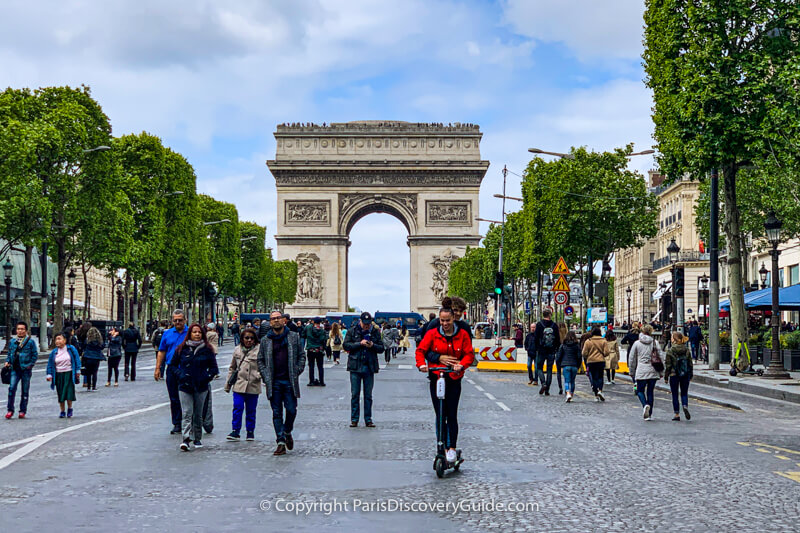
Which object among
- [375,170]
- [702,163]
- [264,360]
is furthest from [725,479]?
[375,170]

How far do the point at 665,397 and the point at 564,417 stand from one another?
7.22 meters

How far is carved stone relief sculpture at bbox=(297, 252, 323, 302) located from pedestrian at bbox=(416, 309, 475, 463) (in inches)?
3479

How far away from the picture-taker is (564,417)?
18.8 metres

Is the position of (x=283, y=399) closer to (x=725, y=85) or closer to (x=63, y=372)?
(x=63, y=372)

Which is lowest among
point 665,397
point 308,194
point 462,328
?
point 665,397

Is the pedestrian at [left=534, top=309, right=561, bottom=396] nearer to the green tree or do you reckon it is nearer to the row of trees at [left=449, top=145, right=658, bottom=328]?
the green tree

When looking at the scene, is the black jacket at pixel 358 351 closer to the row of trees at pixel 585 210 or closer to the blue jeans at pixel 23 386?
the blue jeans at pixel 23 386

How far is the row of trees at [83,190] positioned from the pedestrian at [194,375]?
97.4ft

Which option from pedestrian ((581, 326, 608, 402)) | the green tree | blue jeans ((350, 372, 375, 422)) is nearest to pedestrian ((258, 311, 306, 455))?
blue jeans ((350, 372, 375, 422))

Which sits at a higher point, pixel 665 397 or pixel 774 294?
pixel 774 294

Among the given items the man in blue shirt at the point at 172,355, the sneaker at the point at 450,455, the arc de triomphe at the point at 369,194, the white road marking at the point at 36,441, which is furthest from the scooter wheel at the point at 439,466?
the arc de triomphe at the point at 369,194

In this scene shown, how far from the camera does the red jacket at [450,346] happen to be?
11.4m

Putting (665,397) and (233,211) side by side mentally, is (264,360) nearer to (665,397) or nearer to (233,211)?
(665,397)

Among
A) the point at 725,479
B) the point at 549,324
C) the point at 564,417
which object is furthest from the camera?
the point at 549,324
